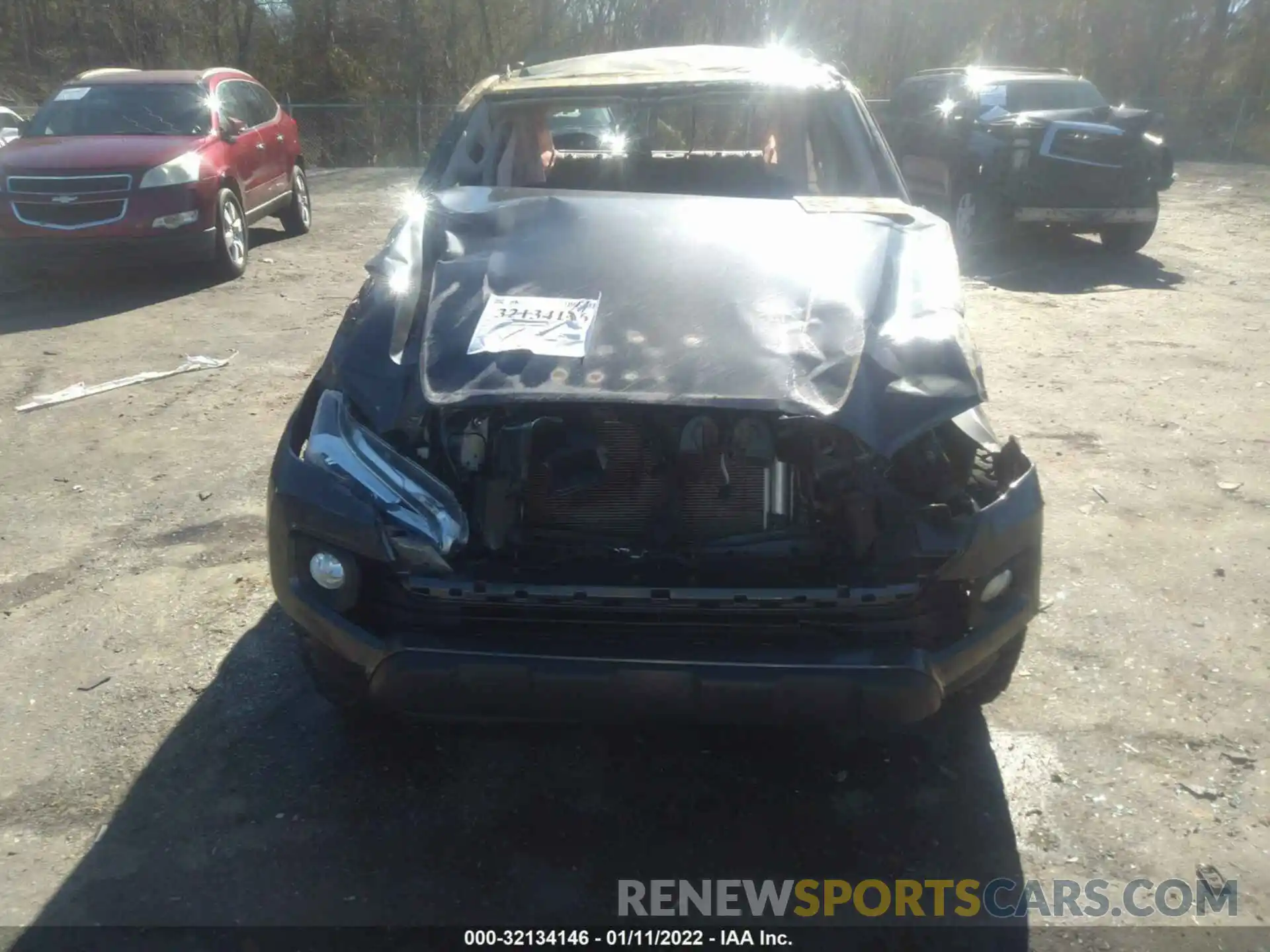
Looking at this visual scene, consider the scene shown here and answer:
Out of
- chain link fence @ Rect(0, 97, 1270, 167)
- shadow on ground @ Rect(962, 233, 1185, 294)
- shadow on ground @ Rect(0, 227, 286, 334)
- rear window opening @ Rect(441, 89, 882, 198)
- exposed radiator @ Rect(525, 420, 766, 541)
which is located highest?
rear window opening @ Rect(441, 89, 882, 198)

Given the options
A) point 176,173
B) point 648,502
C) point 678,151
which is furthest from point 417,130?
point 648,502

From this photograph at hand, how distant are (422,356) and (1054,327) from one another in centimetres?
638

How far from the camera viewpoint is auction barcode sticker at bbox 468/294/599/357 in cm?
300

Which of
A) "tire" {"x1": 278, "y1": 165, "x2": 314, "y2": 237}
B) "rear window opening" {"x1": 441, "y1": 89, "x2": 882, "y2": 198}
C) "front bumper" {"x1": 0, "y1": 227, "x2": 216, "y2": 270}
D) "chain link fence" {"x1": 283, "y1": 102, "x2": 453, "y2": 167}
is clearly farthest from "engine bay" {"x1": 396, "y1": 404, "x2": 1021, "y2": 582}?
"chain link fence" {"x1": 283, "y1": 102, "x2": 453, "y2": 167}

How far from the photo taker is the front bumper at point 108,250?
8695 millimetres

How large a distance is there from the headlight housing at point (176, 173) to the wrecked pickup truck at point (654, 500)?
641 cm

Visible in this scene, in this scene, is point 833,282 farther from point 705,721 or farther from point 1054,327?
point 1054,327

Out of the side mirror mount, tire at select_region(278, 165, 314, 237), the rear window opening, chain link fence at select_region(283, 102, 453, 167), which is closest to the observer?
the rear window opening

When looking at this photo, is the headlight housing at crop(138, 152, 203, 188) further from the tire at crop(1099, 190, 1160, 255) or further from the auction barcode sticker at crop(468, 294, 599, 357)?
the tire at crop(1099, 190, 1160, 255)

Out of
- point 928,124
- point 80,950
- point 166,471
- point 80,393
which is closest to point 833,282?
point 80,950

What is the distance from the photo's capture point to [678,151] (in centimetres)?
504

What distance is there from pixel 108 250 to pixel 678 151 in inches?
228

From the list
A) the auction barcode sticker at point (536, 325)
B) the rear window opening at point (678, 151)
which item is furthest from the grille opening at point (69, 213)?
the auction barcode sticker at point (536, 325)

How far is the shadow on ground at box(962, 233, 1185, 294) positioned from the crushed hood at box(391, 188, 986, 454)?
249 inches
